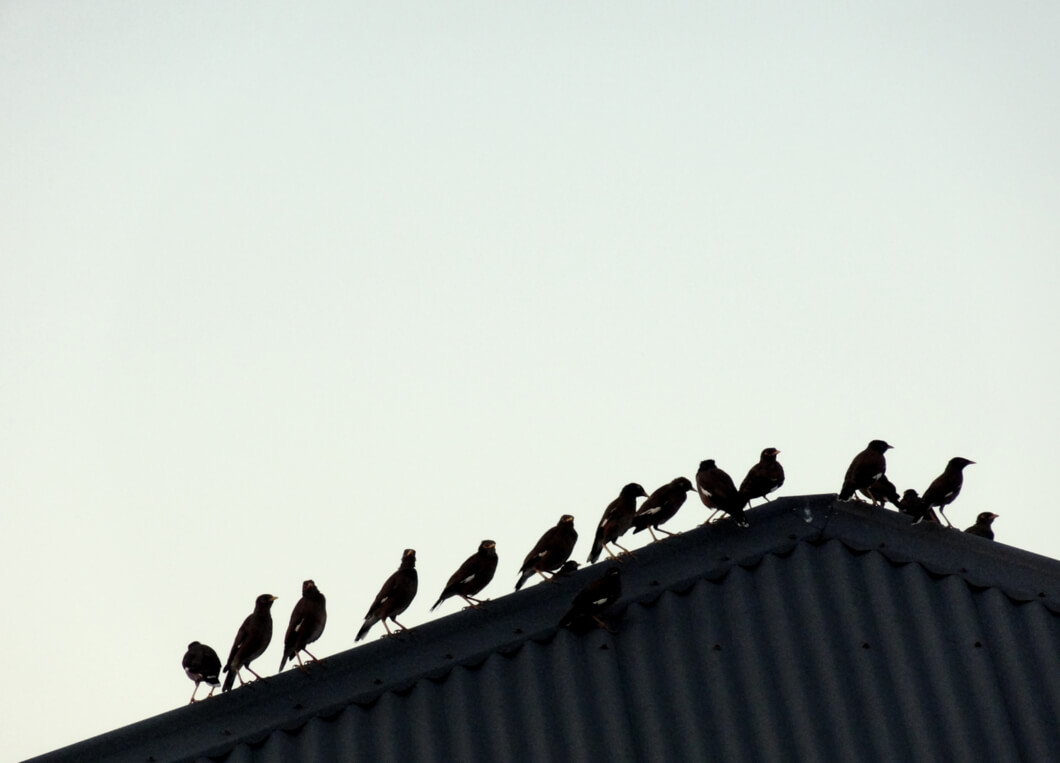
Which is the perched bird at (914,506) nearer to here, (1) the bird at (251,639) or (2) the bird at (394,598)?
(2) the bird at (394,598)

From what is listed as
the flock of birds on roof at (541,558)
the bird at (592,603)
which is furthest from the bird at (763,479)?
the bird at (592,603)

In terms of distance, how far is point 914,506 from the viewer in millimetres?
10633

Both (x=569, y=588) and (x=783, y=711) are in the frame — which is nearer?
(x=783, y=711)

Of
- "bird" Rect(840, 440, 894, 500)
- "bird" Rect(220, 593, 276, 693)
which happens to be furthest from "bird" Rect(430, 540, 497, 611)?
"bird" Rect(840, 440, 894, 500)

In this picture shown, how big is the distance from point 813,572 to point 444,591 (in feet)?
8.28

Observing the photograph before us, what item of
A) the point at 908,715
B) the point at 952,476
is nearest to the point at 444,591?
the point at 908,715

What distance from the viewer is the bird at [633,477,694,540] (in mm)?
8883

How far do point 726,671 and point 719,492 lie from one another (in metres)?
1.97

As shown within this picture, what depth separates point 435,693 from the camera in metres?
6.82

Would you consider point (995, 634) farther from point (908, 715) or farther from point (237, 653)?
point (237, 653)

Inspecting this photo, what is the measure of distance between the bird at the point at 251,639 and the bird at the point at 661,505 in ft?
7.76

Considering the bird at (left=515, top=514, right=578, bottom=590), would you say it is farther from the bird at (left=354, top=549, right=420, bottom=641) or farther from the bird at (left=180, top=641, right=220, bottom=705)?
the bird at (left=180, top=641, right=220, bottom=705)

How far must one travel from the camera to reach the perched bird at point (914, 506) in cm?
973

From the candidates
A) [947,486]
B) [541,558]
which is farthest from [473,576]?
[947,486]
